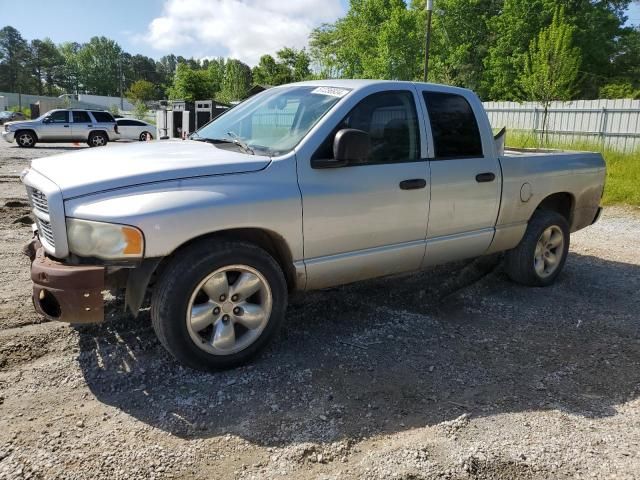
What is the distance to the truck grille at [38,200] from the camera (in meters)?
3.27

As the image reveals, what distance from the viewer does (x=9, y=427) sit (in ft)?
9.49

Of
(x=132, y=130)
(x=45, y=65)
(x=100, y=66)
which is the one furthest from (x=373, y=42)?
(x=100, y=66)

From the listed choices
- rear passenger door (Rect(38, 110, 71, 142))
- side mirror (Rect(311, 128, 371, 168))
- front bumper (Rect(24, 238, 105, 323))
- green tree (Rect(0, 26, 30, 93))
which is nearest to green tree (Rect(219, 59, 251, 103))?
rear passenger door (Rect(38, 110, 71, 142))

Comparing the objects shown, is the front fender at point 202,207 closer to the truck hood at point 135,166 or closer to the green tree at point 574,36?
the truck hood at point 135,166

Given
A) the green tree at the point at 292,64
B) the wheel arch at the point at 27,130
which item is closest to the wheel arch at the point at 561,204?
the wheel arch at the point at 27,130

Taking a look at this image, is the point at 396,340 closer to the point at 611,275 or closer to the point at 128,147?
the point at 128,147

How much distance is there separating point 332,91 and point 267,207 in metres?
1.24

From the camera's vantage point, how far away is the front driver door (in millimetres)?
3742

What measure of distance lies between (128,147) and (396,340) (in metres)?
2.52

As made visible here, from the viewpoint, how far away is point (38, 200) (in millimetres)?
3432

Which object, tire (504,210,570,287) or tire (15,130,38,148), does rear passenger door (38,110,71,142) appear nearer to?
tire (15,130,38,148)

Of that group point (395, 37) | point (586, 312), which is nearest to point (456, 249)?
point (586, 312)

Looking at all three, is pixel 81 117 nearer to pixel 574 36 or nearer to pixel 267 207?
pixel 267 207

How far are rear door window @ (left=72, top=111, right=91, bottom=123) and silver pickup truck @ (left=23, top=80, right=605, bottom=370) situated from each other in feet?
68.7
